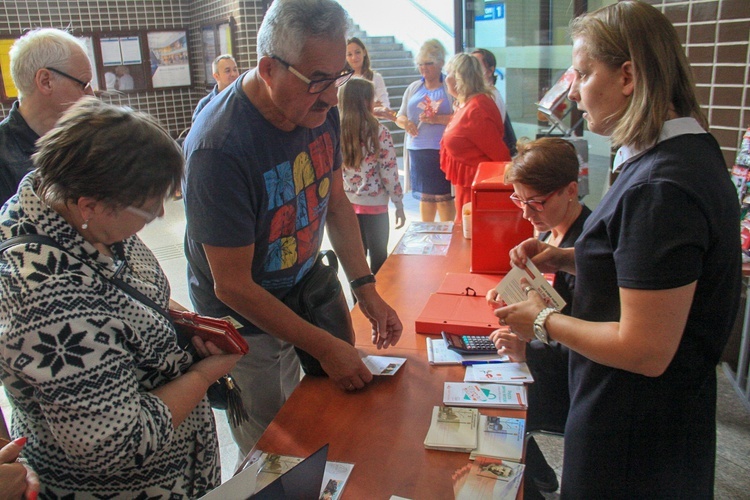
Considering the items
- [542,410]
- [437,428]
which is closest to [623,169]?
[437,428]

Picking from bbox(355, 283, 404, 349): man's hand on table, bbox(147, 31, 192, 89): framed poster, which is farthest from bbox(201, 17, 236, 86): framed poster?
bbox(355, 283, 404, 349): man's hand on table

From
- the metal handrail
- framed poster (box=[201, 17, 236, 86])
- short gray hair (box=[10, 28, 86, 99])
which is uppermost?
the metal handrail

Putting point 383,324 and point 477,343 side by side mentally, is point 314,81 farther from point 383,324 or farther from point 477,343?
point 477,343

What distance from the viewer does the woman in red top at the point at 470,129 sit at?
4.14 metres

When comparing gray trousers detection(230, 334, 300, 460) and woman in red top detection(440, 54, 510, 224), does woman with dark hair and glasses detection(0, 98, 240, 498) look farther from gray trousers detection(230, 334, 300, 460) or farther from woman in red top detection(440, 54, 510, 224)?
woman in red top detection(440, 54, 510, 224)

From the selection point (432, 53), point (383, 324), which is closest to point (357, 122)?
point (432, 53)

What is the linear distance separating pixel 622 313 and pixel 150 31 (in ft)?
27.1

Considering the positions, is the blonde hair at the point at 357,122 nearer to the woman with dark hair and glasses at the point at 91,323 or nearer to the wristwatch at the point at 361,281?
the wristwatch at the point at 361,281

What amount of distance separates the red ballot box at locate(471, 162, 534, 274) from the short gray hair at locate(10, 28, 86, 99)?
161 centimetres

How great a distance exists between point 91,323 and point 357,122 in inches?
112

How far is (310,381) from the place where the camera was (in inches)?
67.3

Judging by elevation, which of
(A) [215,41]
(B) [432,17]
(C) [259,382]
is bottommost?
(C) [259,382]

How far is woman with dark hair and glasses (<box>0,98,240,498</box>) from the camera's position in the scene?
99cm

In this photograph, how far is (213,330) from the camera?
1312mm
